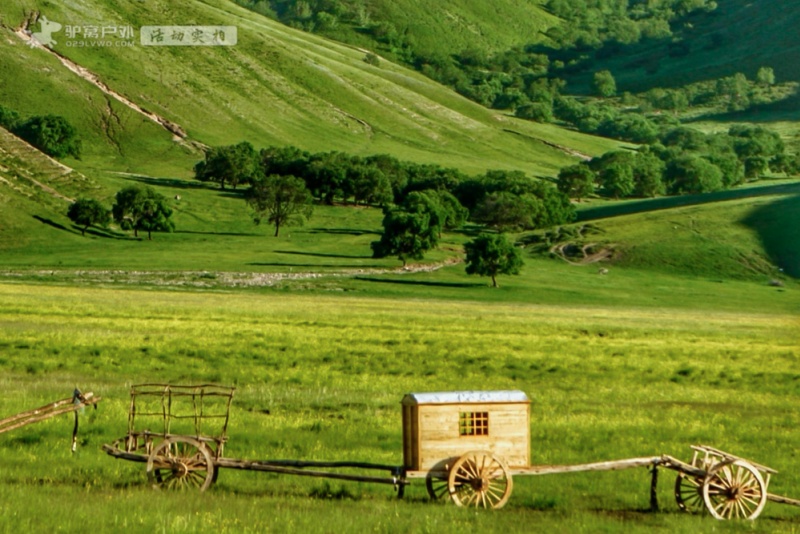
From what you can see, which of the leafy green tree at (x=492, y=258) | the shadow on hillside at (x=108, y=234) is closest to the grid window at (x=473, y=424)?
the leafy green tree at (x=492, y=258)

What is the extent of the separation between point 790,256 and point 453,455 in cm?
13072

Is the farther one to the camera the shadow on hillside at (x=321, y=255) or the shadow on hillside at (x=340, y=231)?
the shadow on hillside at (x=340, y=231)

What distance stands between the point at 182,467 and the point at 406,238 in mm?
106778

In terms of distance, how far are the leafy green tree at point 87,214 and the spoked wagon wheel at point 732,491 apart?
137 metres

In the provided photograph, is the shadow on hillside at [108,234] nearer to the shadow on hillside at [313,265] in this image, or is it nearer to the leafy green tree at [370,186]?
the shadow on hillside at [313,265]

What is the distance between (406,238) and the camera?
127188mm

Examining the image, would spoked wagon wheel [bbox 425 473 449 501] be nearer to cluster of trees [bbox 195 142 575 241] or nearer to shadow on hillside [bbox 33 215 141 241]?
shadow on hillside [bbox 33 215 141 241]

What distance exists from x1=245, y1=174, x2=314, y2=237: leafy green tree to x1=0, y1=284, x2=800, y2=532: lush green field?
8230 cm

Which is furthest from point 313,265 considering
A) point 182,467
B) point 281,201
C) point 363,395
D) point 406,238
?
point 182,467

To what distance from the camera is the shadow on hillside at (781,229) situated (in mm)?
141250

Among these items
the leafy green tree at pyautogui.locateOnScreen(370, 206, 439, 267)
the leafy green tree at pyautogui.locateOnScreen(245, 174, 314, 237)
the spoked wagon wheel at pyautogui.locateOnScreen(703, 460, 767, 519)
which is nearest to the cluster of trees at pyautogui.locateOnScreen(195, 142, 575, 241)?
the leafy green tree at pyautogui.locateOnScreen(245, 174, 314, 237)

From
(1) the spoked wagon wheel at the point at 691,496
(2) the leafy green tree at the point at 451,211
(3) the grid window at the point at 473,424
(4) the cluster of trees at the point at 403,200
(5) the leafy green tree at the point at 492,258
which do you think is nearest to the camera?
(3) the grid window at the point at 473,424

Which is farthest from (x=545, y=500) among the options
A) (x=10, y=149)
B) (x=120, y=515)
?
(x=10, y=149)

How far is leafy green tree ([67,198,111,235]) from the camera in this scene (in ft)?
496
